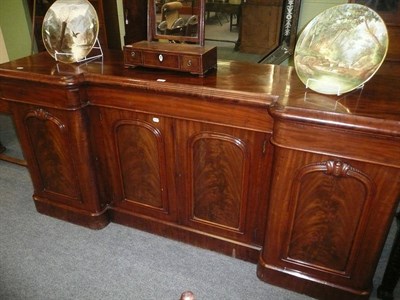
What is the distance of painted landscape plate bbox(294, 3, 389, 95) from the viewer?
1.10 metres

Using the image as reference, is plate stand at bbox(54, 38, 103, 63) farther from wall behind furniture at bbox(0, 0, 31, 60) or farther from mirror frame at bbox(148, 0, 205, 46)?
wall behind furniture at bbox(0, 0, 31, 60)

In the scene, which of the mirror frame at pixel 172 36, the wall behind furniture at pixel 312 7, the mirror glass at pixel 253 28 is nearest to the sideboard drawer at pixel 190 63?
the mirror frame at pixel 172 36

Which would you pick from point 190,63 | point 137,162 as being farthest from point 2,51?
point 190,63

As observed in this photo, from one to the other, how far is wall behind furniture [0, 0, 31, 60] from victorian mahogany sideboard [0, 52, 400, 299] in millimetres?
2444

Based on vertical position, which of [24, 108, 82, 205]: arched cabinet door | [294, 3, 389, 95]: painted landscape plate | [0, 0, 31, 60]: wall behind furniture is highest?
[294, 3, 389, 95]: painted landscape plate

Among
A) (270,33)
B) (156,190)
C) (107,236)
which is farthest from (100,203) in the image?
(270,33)

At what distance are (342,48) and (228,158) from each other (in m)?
0.64

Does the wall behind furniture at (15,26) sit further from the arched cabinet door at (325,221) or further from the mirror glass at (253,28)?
the arched cabinet door at (325,221)

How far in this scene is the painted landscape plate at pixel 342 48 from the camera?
1099 millimetres

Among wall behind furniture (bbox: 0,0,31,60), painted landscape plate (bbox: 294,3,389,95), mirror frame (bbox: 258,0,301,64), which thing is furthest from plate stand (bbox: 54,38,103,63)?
wall behind furniture (bbox: 0,0,31,60)

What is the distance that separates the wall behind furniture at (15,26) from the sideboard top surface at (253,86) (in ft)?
8.13

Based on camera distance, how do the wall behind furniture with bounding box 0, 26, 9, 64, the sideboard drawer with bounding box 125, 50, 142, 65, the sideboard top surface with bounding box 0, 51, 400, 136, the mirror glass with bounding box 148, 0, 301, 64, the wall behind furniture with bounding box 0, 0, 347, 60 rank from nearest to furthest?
the sideboard top surface with bounding box 0, 51, 400, 136, the sideboard drawer with bounding box 125, 50, 142, 65, the mirror glass with bounding box 148, 0, 301, 64, the wall behind furniture with bounding box 0, 0, 347, 60, the wall behind furniture with bounding box 0, 26, 9, 64

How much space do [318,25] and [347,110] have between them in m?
0.34

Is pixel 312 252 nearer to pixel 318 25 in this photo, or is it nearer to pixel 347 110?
pixel 347 110
